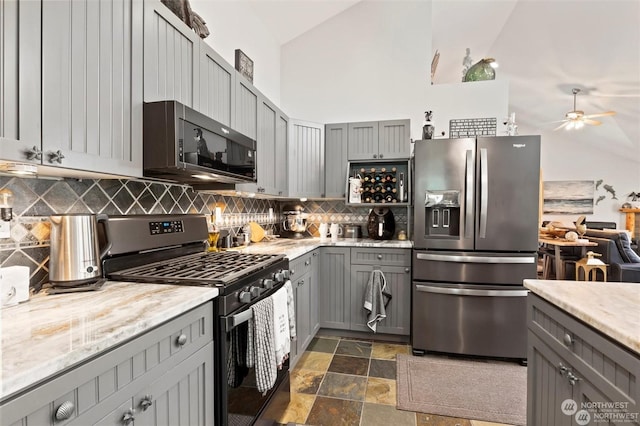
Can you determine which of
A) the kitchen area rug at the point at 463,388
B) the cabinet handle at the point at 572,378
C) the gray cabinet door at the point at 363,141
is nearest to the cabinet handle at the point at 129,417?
the cabinet handle at the point at 572,378

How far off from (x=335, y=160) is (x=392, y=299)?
1.63 metres

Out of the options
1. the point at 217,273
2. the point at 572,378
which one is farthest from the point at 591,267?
the point at 217,273

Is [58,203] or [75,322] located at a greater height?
[58,203]

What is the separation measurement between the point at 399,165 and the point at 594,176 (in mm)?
7802

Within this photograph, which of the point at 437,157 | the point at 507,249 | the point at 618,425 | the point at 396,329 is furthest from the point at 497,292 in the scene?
the point at 618,425

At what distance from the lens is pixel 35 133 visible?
38.9 inches

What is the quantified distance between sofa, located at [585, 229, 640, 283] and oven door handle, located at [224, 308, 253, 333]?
598 cm

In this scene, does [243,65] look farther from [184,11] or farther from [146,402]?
[146,402]

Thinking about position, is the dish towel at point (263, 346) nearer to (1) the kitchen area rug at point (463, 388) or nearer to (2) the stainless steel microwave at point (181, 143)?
(2) the stainless steel microwave at point (181, 143)

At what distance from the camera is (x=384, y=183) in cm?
345

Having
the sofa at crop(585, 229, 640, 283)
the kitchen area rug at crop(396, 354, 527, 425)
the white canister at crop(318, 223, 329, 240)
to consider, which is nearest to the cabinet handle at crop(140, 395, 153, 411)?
the kitchen area rug at crop(396, 354, 527, 425)

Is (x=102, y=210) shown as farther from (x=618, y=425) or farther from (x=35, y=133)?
(x=618, y=425)

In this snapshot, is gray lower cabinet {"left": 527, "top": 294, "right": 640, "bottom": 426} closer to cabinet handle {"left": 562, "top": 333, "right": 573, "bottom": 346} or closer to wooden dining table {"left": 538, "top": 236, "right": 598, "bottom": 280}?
cabinet handle {"left": 562, "top": 333, "right": 573, "bottom": 346}

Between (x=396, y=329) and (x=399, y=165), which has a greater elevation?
(x=399, y=165)
